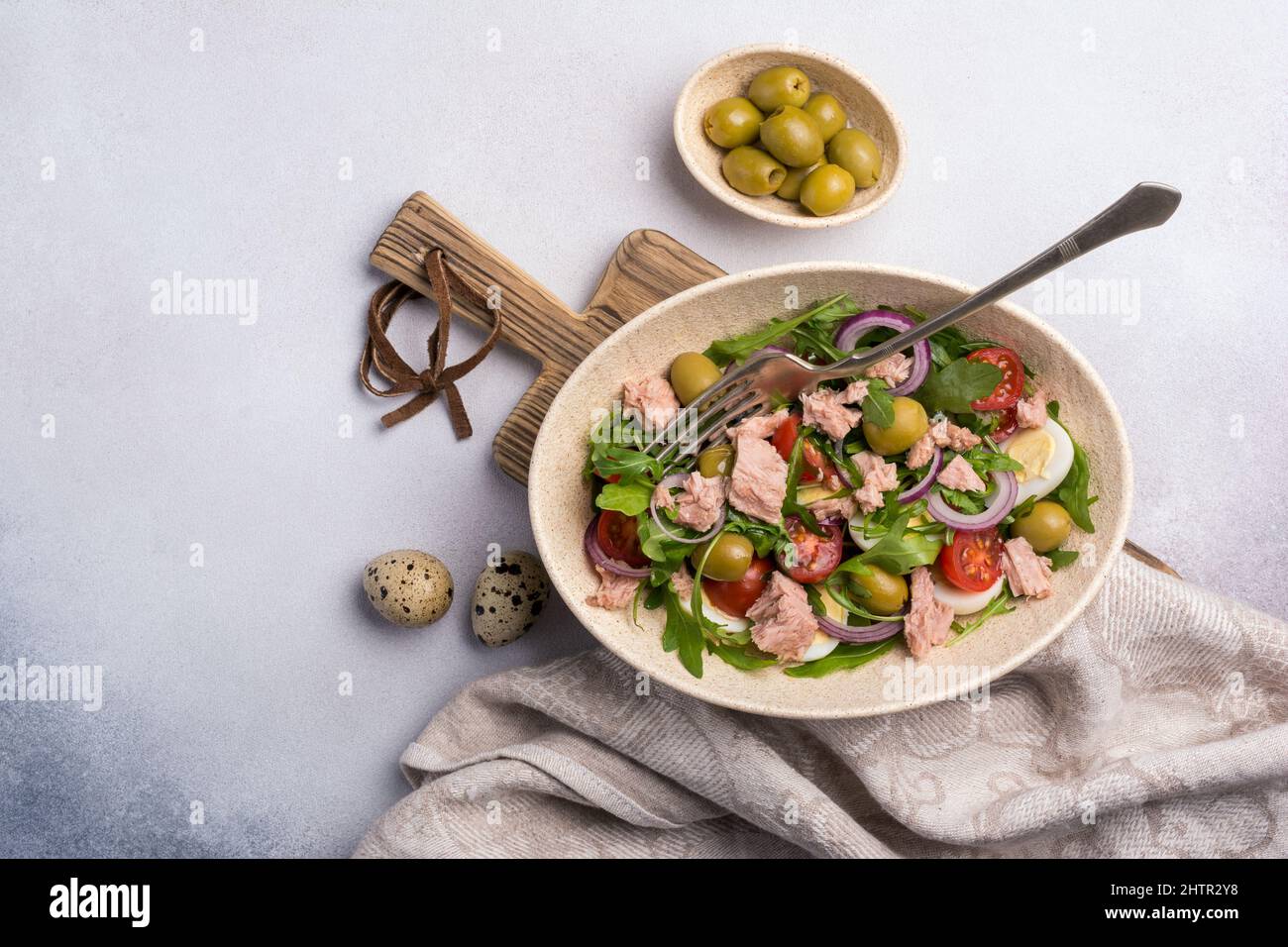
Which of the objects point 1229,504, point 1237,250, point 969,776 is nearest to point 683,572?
point 969,776

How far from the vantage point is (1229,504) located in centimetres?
241

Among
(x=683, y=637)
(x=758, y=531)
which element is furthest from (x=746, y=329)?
(x=683, y=637)

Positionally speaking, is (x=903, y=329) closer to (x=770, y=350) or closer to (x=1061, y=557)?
(x=770, y=350)

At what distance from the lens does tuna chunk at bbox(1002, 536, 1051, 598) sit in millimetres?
1980

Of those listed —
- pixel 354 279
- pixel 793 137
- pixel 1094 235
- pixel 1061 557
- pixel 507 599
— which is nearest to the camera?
pixel 1094 235

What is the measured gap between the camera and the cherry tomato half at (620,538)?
2004 millimetres

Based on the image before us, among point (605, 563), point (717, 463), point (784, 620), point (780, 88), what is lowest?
point (784, 620)

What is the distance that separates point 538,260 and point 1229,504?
6.00 ft

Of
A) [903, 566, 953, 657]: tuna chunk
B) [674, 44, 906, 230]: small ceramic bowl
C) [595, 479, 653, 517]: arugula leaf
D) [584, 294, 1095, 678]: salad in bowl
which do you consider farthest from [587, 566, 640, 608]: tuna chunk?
[674, 44, 906, 230]: small ceramic bowl

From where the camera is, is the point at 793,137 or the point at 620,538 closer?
the point at 620,538

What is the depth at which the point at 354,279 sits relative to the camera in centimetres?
237

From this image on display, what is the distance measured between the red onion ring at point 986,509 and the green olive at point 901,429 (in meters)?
0.14

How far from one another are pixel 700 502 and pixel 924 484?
0.47m

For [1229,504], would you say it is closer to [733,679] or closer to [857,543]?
[857,543]
